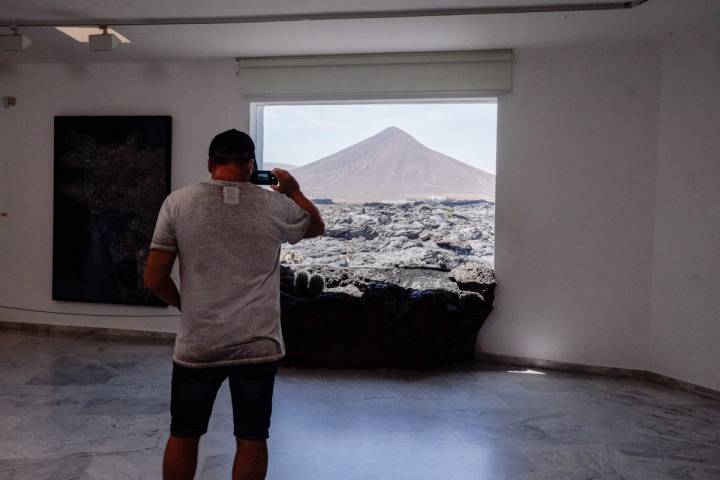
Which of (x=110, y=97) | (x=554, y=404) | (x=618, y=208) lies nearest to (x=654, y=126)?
(x=618, y=208)

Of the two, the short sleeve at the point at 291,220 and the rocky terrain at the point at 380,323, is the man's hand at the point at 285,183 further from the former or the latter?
the rocky terrain at the point at 380,323

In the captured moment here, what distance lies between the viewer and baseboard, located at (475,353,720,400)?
3867 mm

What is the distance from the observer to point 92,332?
204 inches

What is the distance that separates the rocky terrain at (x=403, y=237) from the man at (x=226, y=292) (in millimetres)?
3130

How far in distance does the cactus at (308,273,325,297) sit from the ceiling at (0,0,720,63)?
176cm

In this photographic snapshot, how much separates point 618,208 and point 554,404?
158 cm

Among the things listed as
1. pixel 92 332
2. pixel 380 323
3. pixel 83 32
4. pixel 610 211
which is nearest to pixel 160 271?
pixel 380 323

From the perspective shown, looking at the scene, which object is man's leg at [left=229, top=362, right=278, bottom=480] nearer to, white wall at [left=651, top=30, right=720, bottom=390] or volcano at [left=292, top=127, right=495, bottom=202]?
white wall at [left=651, top=30, right=720, bottom=390]

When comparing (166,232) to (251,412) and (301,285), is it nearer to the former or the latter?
(251,412)

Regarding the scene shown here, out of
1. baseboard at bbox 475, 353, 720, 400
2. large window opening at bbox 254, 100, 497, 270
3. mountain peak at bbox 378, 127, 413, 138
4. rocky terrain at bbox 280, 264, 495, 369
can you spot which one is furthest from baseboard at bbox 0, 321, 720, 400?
mountain peak at bbox 378, 127, 413, 138

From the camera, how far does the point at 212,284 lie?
163 centimetres

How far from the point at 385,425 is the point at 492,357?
1.61 meters

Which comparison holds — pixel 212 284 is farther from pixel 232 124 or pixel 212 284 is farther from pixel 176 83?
pixel 176 83

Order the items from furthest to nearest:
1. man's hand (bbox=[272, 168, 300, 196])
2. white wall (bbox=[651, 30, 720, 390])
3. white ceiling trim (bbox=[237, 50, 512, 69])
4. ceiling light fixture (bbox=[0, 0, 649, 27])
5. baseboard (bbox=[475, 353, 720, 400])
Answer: white ceiling trim (bbox=[237, 50, 512, 69]), baseboard (bbox=[475, 353, 720, 400]), white wall (bbox=[651, 30, 720, 390]), ceiling light fixture (bbox=[0, 0, 649, 27]), man's hand (bbox=[272, 168, 300, 196])
